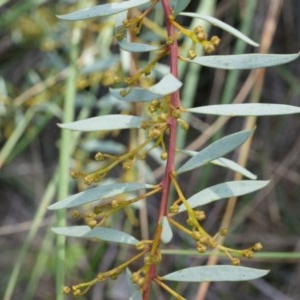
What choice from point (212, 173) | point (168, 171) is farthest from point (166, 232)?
point (212, 173)

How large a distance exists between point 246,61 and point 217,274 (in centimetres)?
12

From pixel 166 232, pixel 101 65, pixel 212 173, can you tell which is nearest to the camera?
pixel 166 232

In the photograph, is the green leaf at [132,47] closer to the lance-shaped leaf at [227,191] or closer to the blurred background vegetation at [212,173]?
the lance-shaped leaf at [227,191]

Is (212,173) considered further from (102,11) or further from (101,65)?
(102,11)

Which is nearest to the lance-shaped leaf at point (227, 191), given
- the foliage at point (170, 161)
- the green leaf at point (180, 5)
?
the foliage at point (170, 161)

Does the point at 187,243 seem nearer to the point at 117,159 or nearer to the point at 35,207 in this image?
the point at 35,207

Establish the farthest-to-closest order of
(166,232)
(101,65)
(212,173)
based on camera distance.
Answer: (212,173) → (101,65) → (166,232)

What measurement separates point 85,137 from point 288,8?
450 millimetres

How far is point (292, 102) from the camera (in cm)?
138

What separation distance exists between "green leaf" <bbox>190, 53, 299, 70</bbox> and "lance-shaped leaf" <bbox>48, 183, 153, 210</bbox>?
0.27 feet

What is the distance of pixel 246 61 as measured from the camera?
17.4 inches

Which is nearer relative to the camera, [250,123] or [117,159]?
[117,159]

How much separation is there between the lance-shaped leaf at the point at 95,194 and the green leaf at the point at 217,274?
5 cm

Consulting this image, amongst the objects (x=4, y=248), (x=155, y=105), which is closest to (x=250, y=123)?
(x=155, y=105)
